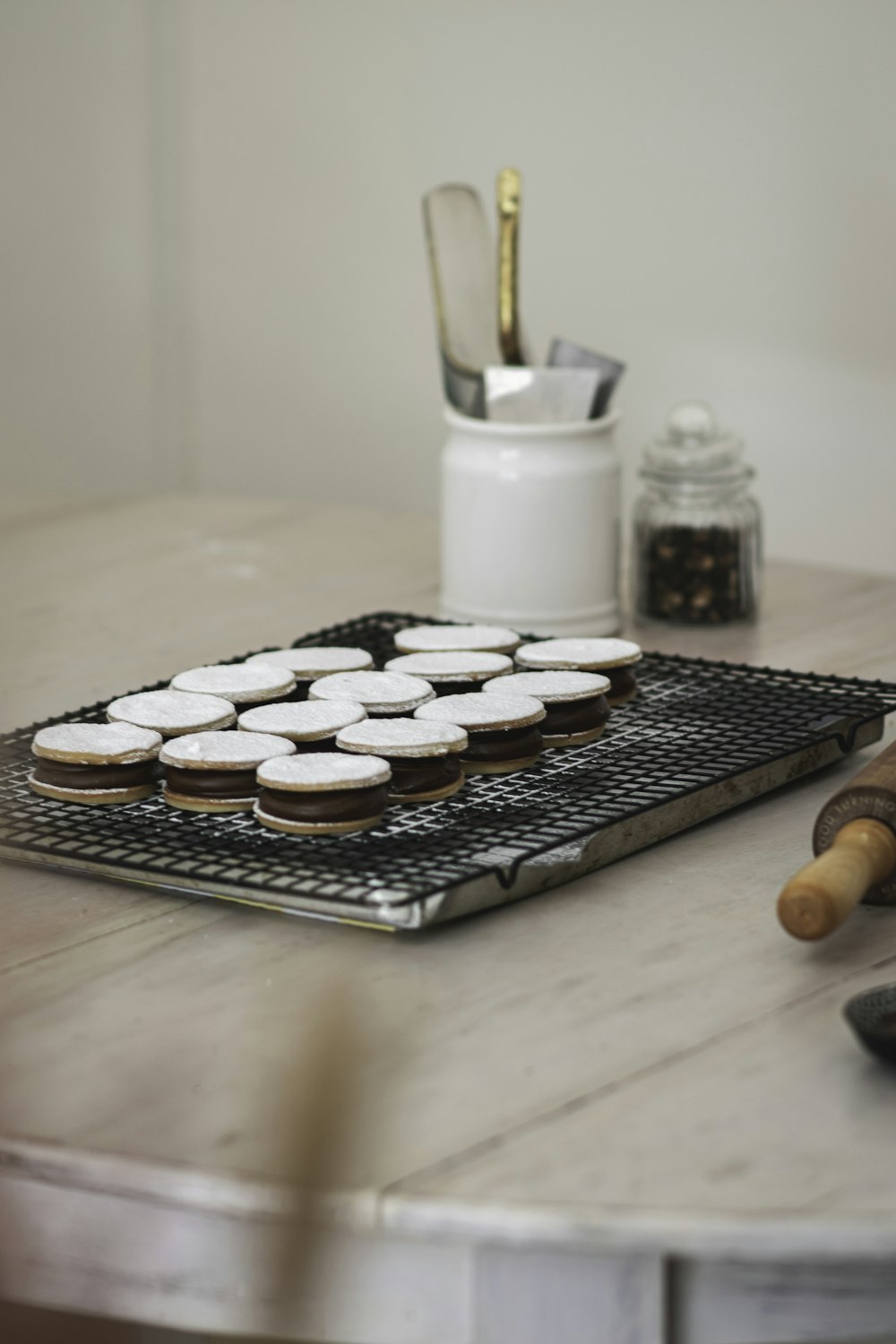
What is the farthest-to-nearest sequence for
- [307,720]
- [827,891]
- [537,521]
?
1. [537,521]
2. [307,720]
3. [827,891]

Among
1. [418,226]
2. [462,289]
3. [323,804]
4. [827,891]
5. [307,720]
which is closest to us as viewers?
[827,891]

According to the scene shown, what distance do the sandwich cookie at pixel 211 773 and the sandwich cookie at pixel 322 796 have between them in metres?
0.02

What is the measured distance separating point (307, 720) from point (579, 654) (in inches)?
9.1

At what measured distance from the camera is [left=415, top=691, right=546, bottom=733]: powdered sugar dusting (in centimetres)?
97

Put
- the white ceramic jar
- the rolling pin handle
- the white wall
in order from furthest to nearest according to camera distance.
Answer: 1. the white wall
2. the white ceramic jar
3. the rolling pin handle

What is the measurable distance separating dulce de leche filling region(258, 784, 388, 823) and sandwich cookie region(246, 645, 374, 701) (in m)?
0.24

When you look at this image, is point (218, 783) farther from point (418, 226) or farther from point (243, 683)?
point (418, 226)

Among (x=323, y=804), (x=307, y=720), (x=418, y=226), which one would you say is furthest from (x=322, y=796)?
(x=418, y=226)

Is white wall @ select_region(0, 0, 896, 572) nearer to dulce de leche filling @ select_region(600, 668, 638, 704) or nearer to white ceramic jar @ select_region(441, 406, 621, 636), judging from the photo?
white ceramic jar @ select_region(441, 406, 621, 636)

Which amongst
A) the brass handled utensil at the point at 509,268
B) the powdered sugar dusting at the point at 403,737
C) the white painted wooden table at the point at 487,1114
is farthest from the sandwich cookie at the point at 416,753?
the brass handled utensil at the point at 509,268

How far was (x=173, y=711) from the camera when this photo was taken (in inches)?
39.2

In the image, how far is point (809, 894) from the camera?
76 cm

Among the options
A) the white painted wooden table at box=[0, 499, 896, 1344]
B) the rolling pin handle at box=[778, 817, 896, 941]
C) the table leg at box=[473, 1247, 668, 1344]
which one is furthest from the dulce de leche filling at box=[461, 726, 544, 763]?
the table leg at box=[473, 1247, 668, 1344]

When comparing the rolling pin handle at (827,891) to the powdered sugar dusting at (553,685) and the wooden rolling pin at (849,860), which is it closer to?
the wooden rolling pin at (849,860)
